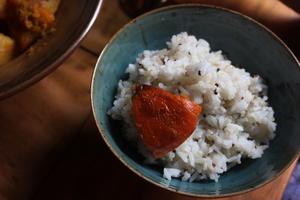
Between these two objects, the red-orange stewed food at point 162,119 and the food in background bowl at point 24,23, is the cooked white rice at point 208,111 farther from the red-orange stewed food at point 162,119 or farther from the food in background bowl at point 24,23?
the food in background bowl at point 24,23

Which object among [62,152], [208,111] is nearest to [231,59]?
[208,111]

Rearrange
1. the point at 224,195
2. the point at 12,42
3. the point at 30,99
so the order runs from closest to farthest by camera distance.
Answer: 1. the point at 224,195
2. the point at 12,42
3. the point at 30,99

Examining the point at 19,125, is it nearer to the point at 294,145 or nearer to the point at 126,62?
the point at 126,62

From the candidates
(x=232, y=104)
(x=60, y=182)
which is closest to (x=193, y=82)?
(x=232, y=104)

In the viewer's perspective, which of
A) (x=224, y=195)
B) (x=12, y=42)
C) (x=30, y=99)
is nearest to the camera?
(x=224, y=195)

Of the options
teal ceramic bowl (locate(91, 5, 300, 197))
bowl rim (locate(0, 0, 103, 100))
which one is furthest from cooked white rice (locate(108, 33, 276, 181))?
bowl rim (locate(0, 0, 103, 100))
